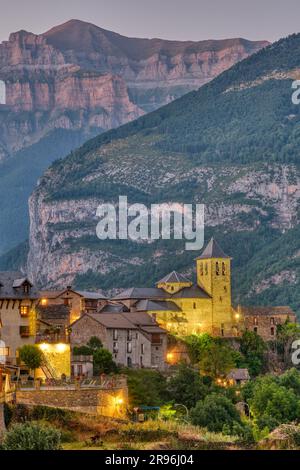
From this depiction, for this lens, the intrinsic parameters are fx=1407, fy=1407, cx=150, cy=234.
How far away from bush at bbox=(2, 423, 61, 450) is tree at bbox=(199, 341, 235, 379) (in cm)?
5260

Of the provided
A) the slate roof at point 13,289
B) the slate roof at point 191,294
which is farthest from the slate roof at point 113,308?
the slate roof at point 13,289

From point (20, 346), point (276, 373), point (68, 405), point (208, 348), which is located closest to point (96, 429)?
point (68, 405)

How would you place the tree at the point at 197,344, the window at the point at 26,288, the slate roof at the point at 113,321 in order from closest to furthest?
the window at the point at 26,288 < the slate roof at the point at 113,321 < the tree at the point at 197,344

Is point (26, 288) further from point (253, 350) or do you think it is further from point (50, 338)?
point (253, 350)

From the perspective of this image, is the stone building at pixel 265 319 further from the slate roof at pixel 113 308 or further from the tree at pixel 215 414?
the tree at pixel 215 414

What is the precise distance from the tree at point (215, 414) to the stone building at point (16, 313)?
39.0 ft

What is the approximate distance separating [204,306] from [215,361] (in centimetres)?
1641

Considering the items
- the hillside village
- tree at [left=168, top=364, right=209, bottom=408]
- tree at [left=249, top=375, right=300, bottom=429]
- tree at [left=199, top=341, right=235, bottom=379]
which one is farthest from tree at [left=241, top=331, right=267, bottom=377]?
tree at [left=168, top=364, right=209, bottom=408]

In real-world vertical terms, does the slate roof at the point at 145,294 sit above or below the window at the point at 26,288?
above

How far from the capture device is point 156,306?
12494cm

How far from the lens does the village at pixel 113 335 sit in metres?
77.6

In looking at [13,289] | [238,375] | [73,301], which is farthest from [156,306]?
[13,289]
